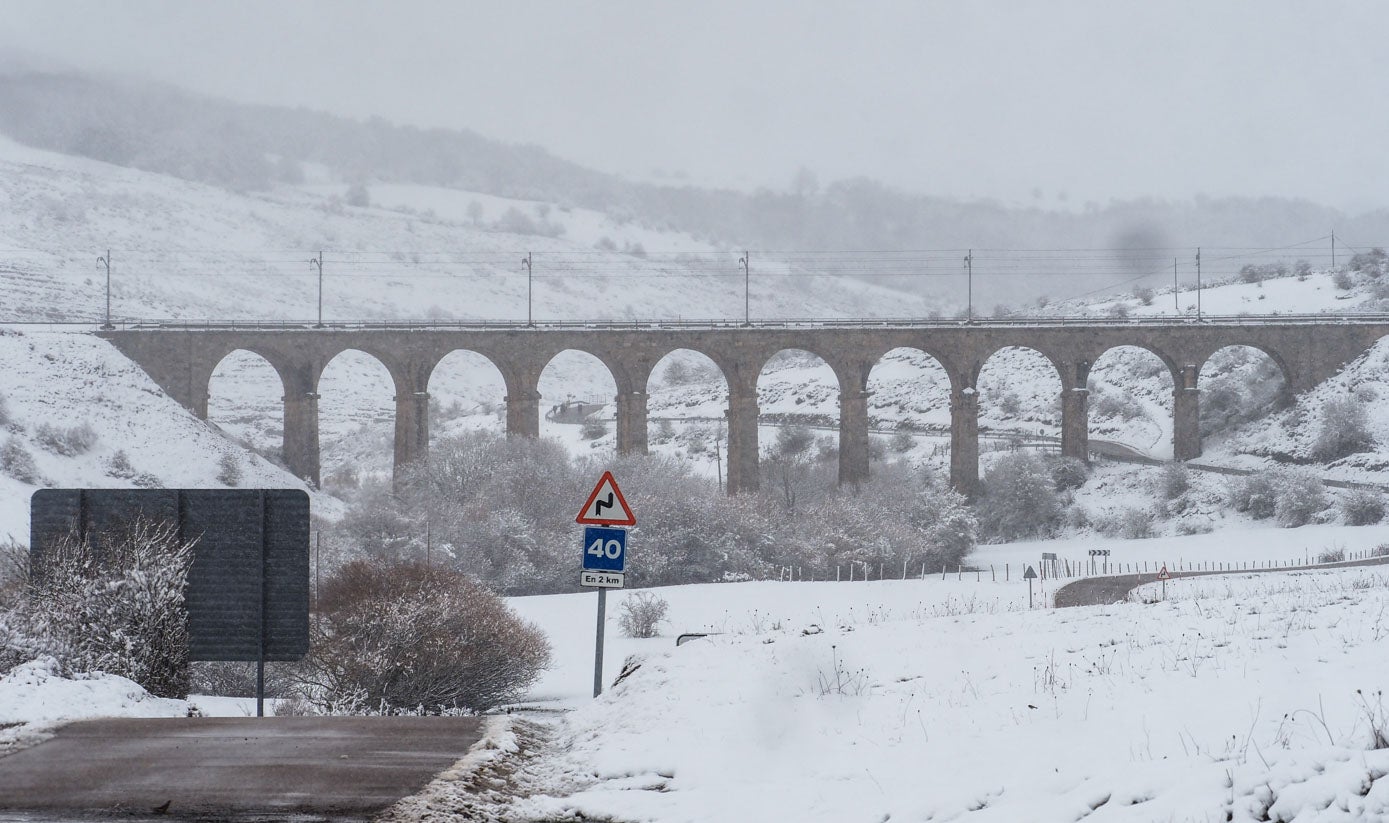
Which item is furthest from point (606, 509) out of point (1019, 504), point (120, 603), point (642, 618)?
point (1019, 504)

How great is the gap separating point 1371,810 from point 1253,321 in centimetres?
5924

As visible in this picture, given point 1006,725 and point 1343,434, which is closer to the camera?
point 1006,725

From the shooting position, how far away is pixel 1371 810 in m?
4.84

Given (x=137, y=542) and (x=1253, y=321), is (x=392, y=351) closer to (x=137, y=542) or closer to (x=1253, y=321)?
(x=1253, y=321)

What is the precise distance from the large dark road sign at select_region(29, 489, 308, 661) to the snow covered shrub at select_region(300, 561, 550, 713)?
3479 mm

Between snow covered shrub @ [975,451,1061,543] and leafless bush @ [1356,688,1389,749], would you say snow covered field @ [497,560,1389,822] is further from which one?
snow covered shrub @ [975,451,1061,543]

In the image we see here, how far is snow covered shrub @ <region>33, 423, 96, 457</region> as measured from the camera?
48594 mm

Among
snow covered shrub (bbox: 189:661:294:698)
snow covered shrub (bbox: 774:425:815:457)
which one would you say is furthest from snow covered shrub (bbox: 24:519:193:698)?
snow covered shrub (bbox: 774:425:815:457)

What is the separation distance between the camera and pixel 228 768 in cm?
736

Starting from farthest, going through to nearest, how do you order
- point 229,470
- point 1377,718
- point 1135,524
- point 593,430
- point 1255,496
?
point 593,430 → point 229,470 → point 1135,524 → point 1255,496 → point 1377,718

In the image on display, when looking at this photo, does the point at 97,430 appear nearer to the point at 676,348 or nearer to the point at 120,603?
the point at 676,348

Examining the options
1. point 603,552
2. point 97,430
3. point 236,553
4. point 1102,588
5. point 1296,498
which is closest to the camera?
point 603,552

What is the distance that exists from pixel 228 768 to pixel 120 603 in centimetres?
456

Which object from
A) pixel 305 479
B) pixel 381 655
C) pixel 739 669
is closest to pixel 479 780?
pixel 739 669
